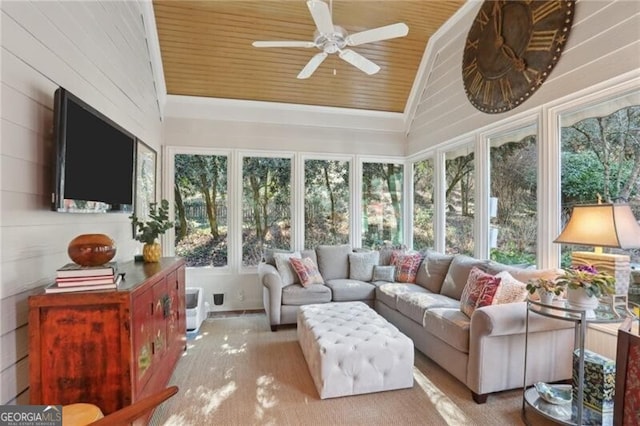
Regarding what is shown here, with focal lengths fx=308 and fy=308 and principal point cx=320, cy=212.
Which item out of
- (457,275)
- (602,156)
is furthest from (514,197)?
(457,275)

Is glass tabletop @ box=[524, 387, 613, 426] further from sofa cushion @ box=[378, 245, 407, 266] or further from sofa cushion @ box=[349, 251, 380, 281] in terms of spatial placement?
sofa cushion @ box=[378, 245, 407, 266]

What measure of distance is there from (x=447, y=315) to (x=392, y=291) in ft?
3.43

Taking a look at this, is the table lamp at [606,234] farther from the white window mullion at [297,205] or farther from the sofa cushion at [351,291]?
the white window mullion at [297,205]

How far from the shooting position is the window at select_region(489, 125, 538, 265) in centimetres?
309

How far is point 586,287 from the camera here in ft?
6.40

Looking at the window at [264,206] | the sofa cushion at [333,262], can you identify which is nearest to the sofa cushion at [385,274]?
the sofa cushion at [333,262]

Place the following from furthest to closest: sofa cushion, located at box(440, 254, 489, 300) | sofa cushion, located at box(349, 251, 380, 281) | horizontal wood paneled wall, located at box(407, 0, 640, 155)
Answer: sofa cushion, located at box(349, 251, 380, 281) < sofa cushion, located at box(440, 254, 489, 300) < horizontal wood paneled wall, located at box(407, 0, 640, 155)

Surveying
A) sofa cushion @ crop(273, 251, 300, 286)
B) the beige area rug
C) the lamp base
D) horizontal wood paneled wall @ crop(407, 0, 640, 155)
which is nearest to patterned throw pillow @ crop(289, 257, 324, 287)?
sofa cushion @ crop(273, 251, 300, 286)

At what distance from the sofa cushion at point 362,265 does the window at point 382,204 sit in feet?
2.60

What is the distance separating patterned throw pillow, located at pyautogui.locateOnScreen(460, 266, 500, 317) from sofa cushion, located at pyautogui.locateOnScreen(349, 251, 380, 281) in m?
1.77

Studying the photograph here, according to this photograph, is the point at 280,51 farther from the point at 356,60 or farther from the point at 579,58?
the point at 579,58

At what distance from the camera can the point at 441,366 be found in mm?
2730

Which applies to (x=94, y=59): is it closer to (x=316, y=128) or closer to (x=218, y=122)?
(x=218, y=122)

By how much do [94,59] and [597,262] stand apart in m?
4.09
